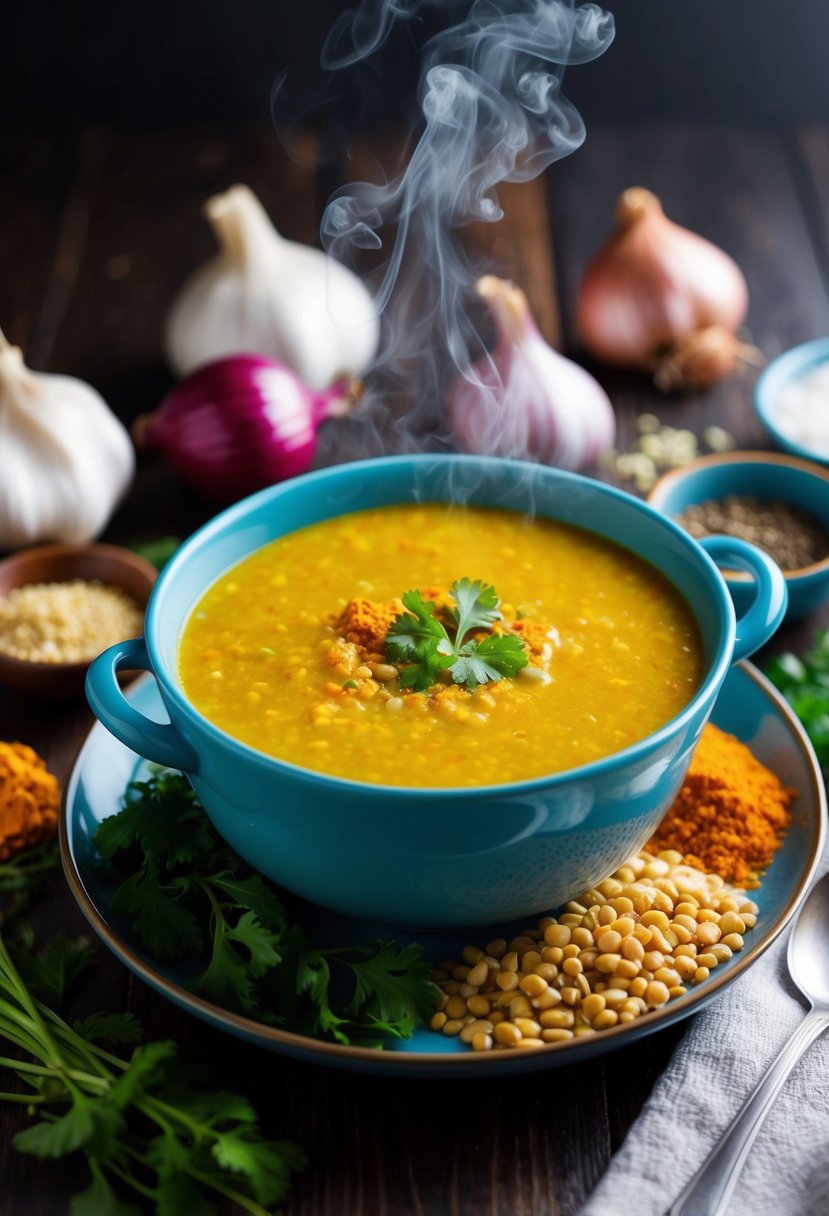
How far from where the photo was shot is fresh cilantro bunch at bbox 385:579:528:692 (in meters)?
1.83

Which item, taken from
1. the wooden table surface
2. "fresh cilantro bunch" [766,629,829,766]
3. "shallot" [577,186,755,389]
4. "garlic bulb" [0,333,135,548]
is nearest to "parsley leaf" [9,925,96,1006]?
the wooden table surface

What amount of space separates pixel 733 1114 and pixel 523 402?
1729mm

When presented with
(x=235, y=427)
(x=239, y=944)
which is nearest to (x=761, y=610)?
(x=239, y=944)

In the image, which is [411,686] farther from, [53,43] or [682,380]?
[53,43]

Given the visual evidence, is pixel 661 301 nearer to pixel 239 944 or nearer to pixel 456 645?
pixel 456 645

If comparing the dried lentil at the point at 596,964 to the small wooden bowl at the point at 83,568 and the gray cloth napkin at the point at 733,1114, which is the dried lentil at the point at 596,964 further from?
the small wooden bowl at the point at 83,568

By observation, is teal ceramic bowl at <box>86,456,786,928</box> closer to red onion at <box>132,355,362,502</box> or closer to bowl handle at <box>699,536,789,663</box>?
bowl handle at <box>699,536,789,663</box>

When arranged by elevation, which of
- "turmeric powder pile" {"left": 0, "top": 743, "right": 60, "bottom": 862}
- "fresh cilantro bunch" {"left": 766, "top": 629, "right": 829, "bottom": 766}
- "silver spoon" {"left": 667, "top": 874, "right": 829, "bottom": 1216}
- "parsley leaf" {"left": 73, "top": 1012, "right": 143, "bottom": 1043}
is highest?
"silver spoon" {"left": 667, "top": 874, "right": 829, "bottom": 1216}

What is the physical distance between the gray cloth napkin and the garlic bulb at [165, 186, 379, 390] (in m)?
1.98

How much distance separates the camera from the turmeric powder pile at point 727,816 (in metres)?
1.92

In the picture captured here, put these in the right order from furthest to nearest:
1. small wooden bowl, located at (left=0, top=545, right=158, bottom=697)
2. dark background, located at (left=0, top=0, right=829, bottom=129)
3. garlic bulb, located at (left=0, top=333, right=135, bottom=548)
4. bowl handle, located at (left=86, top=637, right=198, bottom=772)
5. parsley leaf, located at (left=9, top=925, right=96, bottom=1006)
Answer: dark background, located at (left=0, top=0, right=829, bottom=129) < garlic bulb, located at (left=0, top=333, right=135, bottom=548) < small wooden bowl, located at (left=0, top=545, right=158, bottom=697) < parsley leaf, located at (left=9, top=925, right=96, bottom=1006) < bowl handle, located at (left=86, top=637, right=198, bottom=772)

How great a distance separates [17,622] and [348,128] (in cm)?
252

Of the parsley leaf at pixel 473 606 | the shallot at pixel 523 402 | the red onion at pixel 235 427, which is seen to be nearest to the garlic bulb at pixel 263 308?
the red onion at pixel 235 427

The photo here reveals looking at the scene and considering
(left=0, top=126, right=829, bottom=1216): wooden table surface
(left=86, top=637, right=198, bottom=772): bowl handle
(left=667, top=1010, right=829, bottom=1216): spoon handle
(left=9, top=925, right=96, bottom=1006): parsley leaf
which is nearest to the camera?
(left=667, top=1010, right=829, bottom=1216): spoon handle
